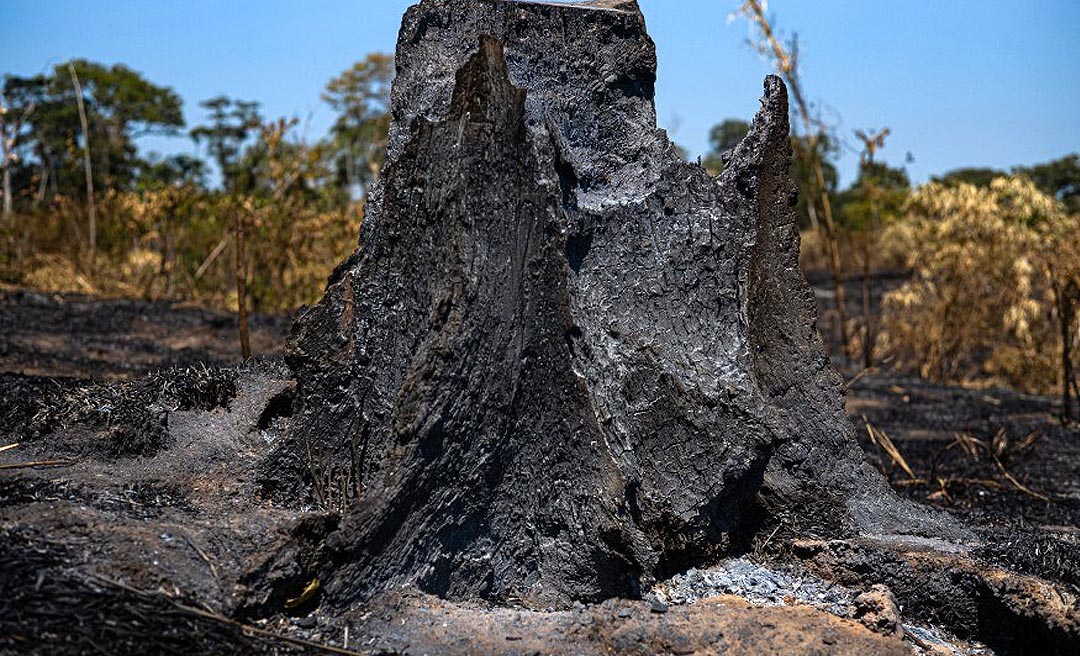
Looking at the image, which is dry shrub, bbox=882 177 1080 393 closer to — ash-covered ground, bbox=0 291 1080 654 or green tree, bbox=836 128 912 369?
green tree, bbox=836 128 912 369

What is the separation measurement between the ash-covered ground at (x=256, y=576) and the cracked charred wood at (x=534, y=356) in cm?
15

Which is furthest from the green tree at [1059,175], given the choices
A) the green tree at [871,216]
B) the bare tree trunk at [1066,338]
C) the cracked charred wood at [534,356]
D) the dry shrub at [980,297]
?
the cracked charred wood at [534,356]

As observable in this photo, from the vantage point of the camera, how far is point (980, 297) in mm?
11430

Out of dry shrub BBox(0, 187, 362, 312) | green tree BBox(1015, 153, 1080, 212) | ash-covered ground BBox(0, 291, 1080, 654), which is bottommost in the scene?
ash-covered ground BBox(0, 291, 1080, 654)

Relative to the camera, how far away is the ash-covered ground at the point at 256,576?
2537mm

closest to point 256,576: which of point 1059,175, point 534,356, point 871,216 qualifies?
point 534,356

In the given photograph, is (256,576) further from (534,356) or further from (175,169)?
(175,169)

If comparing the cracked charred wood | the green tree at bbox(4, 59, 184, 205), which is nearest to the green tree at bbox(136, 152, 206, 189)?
the green tree at bbox(4, 59, 184, 205)

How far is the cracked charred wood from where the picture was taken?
10.3ft

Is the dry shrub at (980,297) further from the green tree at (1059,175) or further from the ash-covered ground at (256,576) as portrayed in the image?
the green tree at (1059,175)

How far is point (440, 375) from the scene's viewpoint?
10.2ft

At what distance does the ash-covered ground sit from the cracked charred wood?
0.15m

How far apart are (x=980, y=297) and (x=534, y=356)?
30.9 feet

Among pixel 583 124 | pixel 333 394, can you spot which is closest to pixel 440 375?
pixel 333 394
